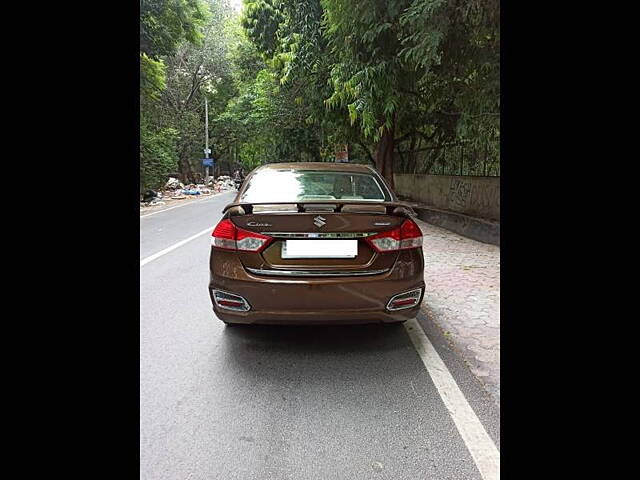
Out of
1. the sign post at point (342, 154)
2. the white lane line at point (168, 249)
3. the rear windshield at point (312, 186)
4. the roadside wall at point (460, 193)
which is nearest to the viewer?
the rear windshield at point (312, 186)

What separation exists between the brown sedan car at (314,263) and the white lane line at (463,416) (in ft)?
1.33

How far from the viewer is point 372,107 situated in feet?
27.3

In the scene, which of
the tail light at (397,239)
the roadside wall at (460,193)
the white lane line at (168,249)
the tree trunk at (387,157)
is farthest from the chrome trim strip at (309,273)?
the tree trunk at (387,157)

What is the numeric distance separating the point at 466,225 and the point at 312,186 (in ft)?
22.7

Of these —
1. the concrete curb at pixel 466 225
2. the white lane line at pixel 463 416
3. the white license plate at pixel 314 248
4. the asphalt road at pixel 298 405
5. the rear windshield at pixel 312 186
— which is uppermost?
A: the rear windshield at pixel 312 186

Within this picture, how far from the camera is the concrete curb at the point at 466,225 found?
30.5 feet

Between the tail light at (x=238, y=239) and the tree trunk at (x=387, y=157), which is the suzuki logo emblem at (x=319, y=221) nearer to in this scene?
the tail light at (x=238, y=239)

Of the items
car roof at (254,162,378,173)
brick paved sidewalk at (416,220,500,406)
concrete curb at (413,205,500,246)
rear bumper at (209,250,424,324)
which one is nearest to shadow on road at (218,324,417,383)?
rear bumper at (209,250,424,324)

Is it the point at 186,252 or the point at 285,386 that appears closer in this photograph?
the point at 285,386

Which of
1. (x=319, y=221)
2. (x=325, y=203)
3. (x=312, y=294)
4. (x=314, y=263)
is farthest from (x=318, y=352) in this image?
(x=325, y=203)

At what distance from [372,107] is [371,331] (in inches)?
201
